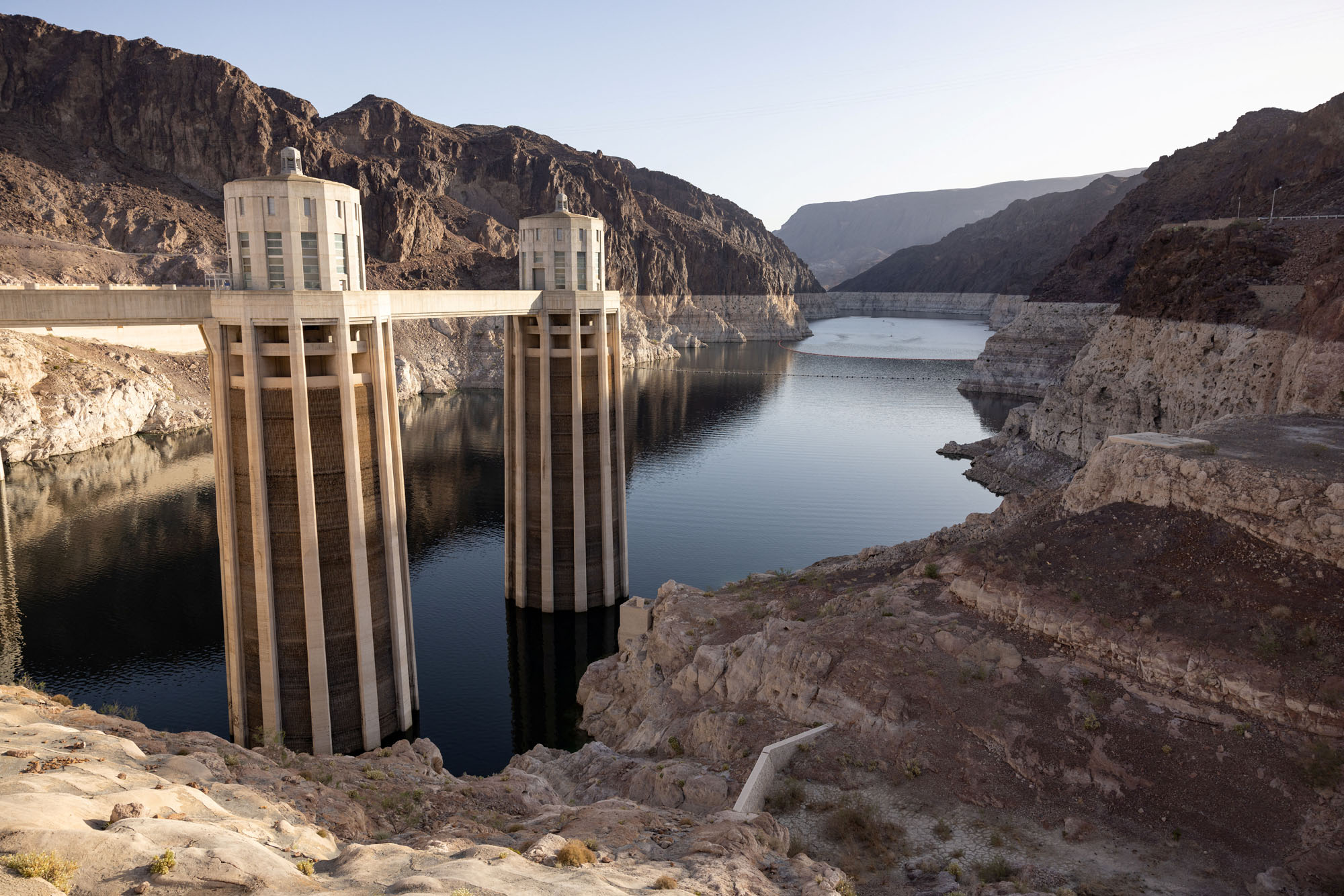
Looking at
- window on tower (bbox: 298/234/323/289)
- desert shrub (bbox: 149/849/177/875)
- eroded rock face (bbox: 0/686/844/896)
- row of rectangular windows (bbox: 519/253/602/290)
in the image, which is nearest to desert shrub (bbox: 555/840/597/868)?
eroded rock face (bbox: 0/686/844/896)

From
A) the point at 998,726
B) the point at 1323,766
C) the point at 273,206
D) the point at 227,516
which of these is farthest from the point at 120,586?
the point at 1323,766

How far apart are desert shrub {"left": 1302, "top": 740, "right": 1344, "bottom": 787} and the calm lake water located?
19.3 meters

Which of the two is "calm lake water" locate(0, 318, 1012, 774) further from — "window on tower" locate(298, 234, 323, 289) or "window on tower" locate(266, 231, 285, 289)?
"window on tower" locate(298, 234, 323, 289)

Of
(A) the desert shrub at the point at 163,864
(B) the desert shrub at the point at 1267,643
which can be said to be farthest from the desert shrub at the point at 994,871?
(A) the desert shrub at the point at 163,864

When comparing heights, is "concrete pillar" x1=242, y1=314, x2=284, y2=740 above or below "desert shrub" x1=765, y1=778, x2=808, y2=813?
above

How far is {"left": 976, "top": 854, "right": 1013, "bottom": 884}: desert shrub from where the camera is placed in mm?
13883

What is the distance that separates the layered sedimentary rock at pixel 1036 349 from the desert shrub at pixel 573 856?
322 ft

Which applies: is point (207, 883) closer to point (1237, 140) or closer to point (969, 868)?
point (969, 868)

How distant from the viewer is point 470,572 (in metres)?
40.8

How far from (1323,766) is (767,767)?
9.77 m

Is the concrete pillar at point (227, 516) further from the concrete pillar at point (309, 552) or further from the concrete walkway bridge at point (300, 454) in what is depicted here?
the concrete pillar at point (309, 552)

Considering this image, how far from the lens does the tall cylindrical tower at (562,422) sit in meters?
34.9

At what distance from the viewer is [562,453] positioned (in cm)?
3538

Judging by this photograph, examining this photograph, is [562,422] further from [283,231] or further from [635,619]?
[283,231]
